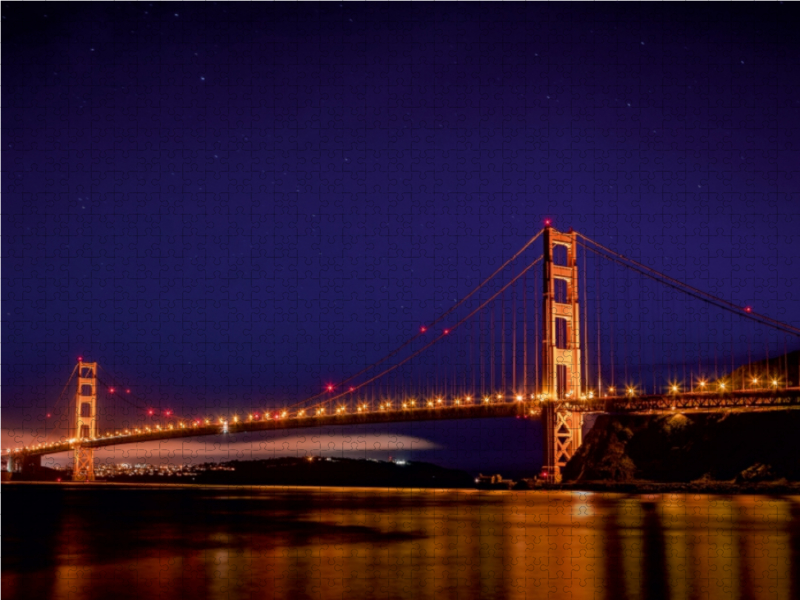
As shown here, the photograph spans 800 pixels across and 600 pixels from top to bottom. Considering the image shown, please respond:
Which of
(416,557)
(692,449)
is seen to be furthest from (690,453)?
(416,557)

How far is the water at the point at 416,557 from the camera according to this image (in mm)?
11070

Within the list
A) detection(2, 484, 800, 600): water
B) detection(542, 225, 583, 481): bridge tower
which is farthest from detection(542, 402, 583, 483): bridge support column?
detection(2, 484, 800, 600): water

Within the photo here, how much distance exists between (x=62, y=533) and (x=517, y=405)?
31860 millimetres

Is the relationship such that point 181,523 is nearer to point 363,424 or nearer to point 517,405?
point 517,405

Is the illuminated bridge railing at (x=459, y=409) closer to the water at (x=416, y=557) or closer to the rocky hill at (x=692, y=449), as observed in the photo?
the rocky hill at (x=692, y=449)

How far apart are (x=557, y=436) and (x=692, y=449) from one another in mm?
9179

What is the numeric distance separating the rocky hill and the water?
963 inches

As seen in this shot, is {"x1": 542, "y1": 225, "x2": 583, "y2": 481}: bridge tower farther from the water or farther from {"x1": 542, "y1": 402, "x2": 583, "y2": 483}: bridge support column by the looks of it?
the water

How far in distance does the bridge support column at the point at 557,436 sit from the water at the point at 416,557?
902 inches

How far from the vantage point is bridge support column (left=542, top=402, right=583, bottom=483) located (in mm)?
48750

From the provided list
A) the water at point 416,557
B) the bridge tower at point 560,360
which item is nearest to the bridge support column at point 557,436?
the bridge tower at point 560,360

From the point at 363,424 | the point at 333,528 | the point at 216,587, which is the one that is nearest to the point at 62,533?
the point at 333,528

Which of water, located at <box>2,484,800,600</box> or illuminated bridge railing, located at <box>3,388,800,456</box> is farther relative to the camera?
illuminated bridge railing, located at <box>3,388,800,456</box>

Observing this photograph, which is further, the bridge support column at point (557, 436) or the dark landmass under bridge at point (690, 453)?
the bridge support column at point (557, 436)
